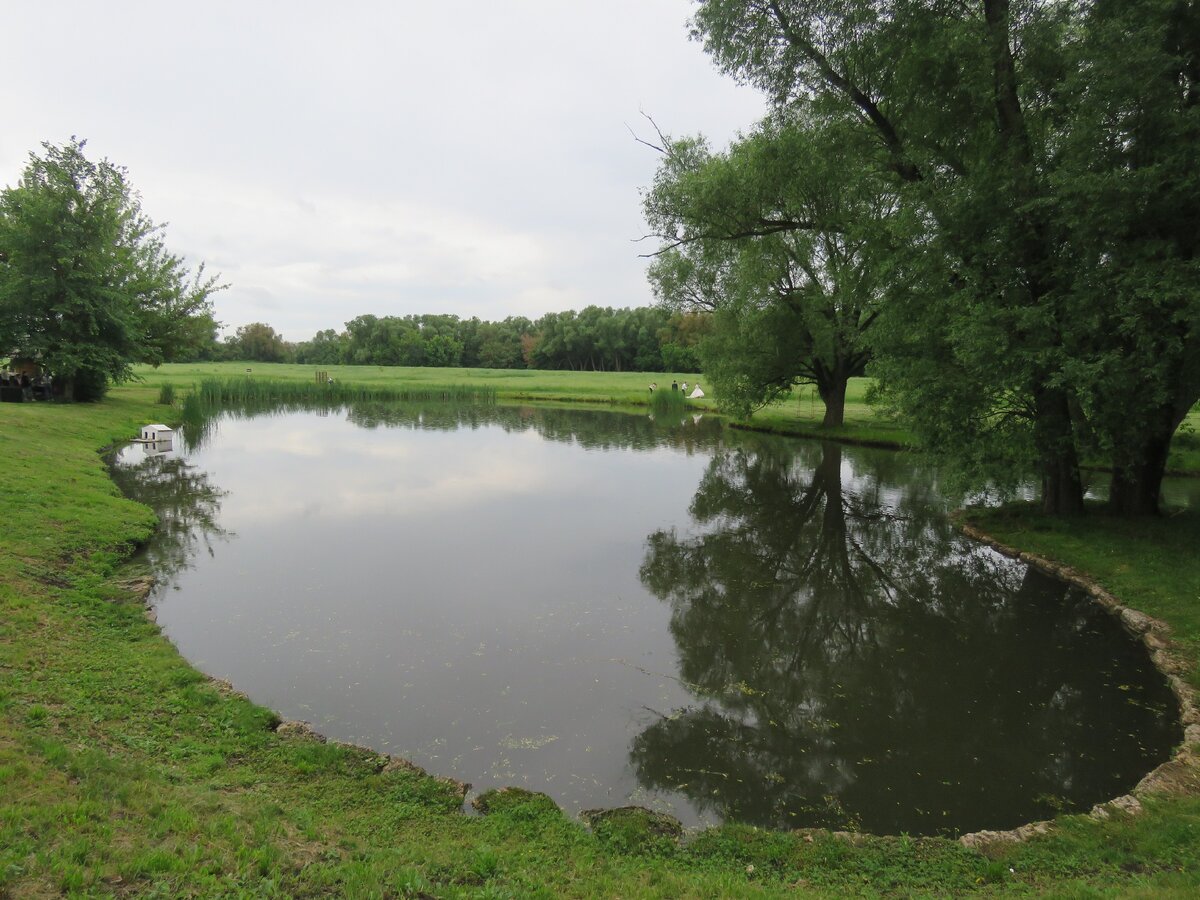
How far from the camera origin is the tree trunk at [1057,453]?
477 inches

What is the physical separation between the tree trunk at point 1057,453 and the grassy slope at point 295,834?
332 inches

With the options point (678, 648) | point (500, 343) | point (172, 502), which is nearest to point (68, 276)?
point (172, 502)

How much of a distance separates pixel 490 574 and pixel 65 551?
19.5ft

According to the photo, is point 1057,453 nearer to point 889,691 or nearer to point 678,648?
point 889,691

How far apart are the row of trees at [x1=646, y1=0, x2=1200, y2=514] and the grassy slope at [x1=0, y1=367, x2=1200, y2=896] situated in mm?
7455

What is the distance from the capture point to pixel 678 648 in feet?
27.7

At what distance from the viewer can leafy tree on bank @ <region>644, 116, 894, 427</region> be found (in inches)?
559

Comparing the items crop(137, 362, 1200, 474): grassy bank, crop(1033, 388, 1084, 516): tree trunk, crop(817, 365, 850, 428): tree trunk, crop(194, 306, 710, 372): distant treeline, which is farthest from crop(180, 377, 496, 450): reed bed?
crop(194, 306, 710, 372): distant treeline

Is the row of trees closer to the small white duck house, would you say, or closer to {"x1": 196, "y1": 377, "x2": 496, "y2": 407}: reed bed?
the small white duck house

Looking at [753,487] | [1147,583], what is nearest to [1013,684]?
[1147,583]

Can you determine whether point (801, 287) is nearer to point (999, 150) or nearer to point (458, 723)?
point (999, 150)

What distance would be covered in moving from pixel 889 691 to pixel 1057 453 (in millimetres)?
7359

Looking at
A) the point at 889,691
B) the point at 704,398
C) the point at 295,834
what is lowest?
the point at 889,691

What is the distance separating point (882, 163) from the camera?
13.1m
